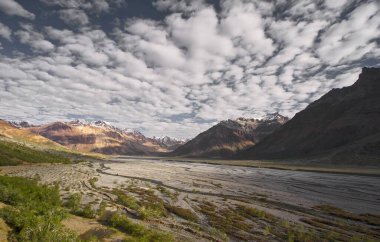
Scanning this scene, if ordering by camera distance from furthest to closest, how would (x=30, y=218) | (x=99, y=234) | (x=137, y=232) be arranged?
(x=137, y=232), (x=99, y=234), (x=30, y=218)

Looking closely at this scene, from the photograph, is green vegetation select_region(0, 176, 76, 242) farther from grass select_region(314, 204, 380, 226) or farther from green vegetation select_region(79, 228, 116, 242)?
grass select_region(314, 204, 380, 226)

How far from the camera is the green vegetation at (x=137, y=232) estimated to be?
2073 cm

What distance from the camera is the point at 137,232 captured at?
73.3 feet

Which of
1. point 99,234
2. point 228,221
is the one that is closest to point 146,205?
point 228,221

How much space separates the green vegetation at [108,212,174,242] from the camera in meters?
20.7

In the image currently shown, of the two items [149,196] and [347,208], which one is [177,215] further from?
[347,208]

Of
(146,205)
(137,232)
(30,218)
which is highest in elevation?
(30,218)

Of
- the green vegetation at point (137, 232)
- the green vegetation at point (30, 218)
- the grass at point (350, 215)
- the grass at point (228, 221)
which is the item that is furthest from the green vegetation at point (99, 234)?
the grass at point (350, 215)

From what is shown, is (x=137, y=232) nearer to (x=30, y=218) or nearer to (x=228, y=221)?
(x=30, y=218)

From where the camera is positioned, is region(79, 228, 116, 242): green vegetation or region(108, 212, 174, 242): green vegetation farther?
region(108, 212, 174, 242): green vegetation

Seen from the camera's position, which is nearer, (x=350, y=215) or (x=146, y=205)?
(x=350, y=215)

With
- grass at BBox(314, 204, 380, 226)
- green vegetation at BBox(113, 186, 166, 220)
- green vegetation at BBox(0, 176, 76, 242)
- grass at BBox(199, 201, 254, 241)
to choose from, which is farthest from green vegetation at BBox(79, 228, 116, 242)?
grass at BBox(314, 204, 380, 226)

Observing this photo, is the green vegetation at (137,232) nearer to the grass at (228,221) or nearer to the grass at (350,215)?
the grass at (228,221)

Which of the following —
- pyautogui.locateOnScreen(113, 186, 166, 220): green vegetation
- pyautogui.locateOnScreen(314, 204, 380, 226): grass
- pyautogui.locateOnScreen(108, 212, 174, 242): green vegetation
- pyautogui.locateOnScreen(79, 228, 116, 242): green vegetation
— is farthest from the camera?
pyautogui.locateOnScreen(314, 204, 380, 226): grass
